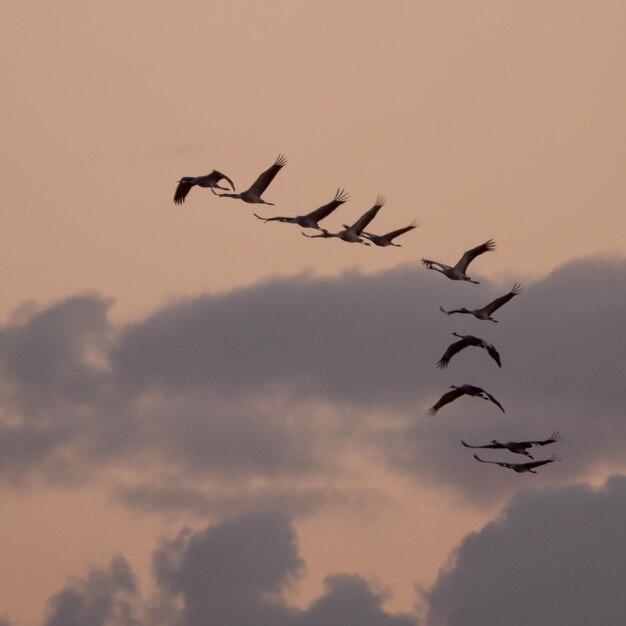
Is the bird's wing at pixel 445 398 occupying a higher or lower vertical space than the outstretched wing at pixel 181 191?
lower

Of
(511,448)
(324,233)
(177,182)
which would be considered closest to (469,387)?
(511,448)

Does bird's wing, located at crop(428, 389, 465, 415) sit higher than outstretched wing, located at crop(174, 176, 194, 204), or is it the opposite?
outstretched wing, located at crop(174, 176, 194, 204)

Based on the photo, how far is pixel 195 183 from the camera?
126 m

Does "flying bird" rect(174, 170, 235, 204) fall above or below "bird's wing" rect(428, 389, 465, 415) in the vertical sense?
above

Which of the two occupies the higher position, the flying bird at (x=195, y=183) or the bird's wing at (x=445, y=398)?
the flying bird at (x=195, y=183)

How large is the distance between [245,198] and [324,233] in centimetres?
987

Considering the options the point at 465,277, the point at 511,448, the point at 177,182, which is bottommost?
the point at 511,448

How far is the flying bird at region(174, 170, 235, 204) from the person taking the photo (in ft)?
408

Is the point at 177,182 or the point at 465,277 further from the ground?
the point at 177,182

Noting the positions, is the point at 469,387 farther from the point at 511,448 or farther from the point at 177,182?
the point at 177,182

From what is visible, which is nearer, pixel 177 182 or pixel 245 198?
pixel 245 198

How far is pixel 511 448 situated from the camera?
118125 millimetres

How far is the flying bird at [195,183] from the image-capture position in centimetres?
12431

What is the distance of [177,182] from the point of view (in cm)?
13038
